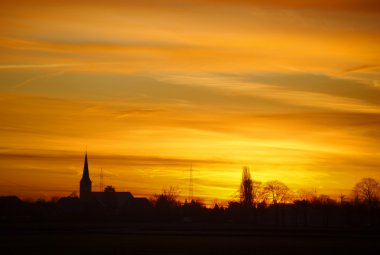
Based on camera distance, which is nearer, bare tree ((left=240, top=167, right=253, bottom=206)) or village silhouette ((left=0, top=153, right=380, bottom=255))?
village silhouette ((left=0, top=153, right=380, bottom=255))

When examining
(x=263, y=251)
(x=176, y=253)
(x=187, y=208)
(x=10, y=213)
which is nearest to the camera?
(x=176, y=253)

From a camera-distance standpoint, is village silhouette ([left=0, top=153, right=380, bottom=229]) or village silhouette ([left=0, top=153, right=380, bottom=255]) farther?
village silhouette ([left=0, top=153, right=380, bottom=229])

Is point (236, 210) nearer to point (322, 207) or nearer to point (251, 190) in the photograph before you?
point (251, 190)

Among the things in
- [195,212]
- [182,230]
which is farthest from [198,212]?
[182,230]

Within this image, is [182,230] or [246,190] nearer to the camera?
[182,230]

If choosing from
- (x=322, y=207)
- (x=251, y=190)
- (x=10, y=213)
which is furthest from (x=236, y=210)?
(x=10, y=213)

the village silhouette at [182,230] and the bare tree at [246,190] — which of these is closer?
the village silhouette at [182,230]

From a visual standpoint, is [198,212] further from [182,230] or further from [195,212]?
[182,230]

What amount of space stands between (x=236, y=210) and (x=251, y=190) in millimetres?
9633

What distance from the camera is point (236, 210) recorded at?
174 meters

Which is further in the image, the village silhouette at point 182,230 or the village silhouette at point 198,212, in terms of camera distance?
the village silhouette at point 198,212

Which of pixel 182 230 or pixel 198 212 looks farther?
pixel 198 212

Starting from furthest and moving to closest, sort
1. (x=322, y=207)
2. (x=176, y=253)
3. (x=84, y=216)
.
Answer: (x=322, y=207)
(x=84, y=216)
(x=176, y=253)

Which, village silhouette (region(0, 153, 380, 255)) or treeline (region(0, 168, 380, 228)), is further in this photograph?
treeline (region(0, 168, 380, 228))
